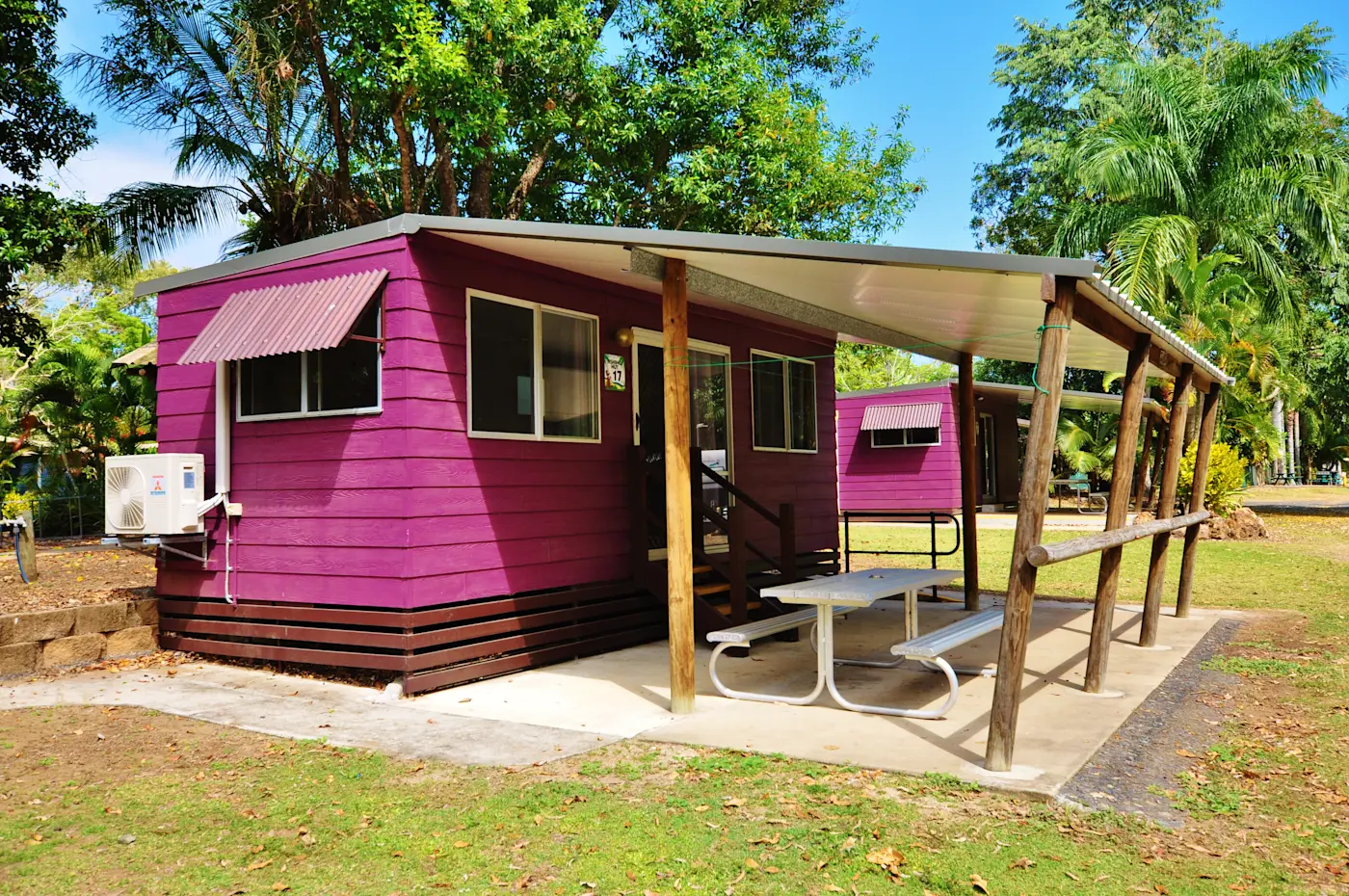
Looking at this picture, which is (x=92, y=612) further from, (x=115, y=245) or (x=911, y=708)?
(x=115, y=245)

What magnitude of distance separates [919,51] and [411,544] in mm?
38135

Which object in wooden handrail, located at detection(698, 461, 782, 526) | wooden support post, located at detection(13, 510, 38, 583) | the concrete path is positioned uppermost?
wooden handrail, located at detection(698, 461, 782, 526)

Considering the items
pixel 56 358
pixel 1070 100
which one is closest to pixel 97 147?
pixel 56 358

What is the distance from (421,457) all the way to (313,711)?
1.58 metres

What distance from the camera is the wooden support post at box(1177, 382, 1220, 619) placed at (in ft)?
26.7

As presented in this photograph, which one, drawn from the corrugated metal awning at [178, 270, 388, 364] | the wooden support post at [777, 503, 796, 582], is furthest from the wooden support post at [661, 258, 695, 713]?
the wooden support post at [777, 503, 796, 582]

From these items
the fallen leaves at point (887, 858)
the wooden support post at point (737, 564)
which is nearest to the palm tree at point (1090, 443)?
the wooden support post at point (737, 564)

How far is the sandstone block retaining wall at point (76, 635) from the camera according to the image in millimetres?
6625

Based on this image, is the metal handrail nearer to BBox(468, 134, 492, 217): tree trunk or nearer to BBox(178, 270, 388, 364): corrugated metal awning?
BBox(178, 270, 388, 364): corrugated metal awning

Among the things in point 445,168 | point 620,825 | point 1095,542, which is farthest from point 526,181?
point 620,825

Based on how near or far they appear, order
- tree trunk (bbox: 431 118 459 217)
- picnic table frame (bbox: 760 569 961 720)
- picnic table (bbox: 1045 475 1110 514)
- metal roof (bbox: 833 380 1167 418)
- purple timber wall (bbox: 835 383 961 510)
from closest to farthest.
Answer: picnic table frame (bbox: 760 569 961 720), tree trunk (bbox: 431 118 459 217), metal roof (bbox: 833 380 1167 418), purple timber wall (bbox: 835 383 961 510), picnic table (bbox: 1045 475 1110 514)

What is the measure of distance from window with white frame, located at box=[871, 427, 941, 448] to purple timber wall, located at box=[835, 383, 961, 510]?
0.35 ft

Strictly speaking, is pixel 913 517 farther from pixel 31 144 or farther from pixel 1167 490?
pixel 31 144

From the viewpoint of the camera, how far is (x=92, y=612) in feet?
23.4
